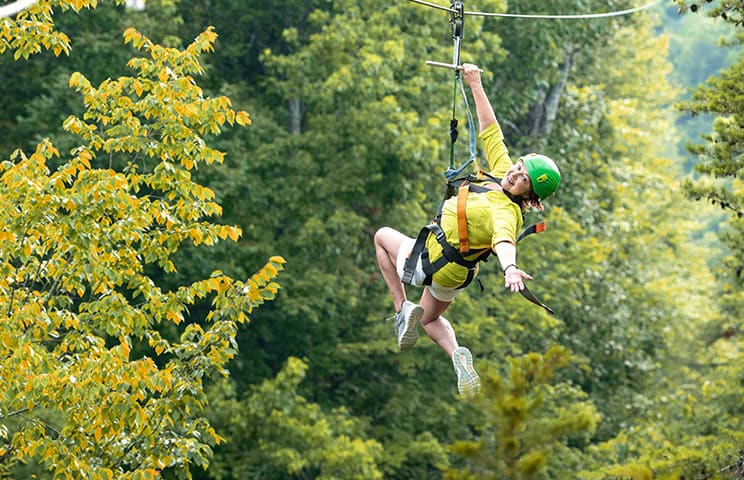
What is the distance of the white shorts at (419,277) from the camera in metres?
6.74

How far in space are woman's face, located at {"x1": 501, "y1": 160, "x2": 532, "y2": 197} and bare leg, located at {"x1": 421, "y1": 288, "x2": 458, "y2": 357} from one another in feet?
3.24

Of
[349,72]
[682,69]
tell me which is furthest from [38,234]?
[682,69]

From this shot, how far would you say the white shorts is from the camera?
6742mm

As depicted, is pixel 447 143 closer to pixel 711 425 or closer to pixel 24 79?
pixel 711 425

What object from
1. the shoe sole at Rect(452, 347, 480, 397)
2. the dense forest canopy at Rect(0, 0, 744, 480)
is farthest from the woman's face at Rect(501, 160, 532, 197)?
the dense forest canopy at Rect(0, 0, 744, 480)

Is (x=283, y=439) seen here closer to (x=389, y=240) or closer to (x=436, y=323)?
(x=436, y=323)

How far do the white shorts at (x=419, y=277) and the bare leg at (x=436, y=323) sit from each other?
74 millimetres

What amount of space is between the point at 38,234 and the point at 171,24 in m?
9.87

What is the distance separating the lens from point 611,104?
24.2 meters

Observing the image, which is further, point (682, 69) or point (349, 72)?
point (682, 69)

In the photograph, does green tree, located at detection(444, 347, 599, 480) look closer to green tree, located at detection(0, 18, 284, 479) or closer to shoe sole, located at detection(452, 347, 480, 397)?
shoe sole, located at detection(452, 347, 480, 397)

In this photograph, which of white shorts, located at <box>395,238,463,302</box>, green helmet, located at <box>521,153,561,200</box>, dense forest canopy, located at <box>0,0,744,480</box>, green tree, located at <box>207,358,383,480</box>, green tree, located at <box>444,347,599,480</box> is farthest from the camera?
dense forest canopy, located at <box>0,0,744,480</box>

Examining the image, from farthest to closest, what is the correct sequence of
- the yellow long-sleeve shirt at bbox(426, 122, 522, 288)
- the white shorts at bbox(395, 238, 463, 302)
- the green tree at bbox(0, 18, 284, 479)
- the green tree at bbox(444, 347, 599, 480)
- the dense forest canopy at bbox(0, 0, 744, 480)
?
the dense forest canopy at bbox(0, 0, 744, 480) → the green tree at bbox(0, 18, 284, 479) → the white shorts at bbox(395, 238, 463, 302) → the yellow long-sleeve shirt at bbox(426, 122, 522, 288) → the green tree at bbox(444, 347, 599, 480)

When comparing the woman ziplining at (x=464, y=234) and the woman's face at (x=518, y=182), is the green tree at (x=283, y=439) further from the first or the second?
the woman's face at (x=518, y=182)
